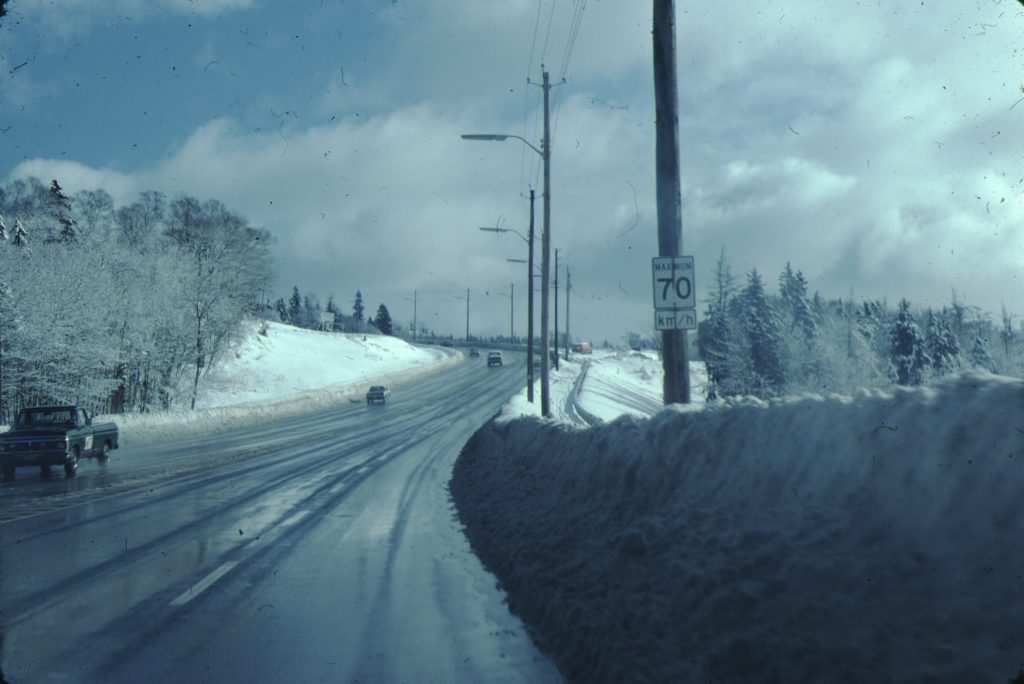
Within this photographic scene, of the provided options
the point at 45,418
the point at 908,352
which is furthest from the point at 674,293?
the point at 45,418

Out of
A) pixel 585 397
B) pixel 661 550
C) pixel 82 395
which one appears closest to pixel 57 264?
pixel 82 395

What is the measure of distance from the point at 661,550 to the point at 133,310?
151ft

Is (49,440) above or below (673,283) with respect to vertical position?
below

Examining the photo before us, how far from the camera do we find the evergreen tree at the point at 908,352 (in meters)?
7.32

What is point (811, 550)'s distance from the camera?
3.85 metres

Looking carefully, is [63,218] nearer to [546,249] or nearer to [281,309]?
[546,249]

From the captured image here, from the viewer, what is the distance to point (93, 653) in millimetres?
5555

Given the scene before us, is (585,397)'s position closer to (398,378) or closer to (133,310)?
(133,310)

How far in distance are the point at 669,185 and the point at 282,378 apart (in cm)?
6280

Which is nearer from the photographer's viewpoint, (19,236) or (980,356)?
(980,356)

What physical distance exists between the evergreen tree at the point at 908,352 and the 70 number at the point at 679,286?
2.23m

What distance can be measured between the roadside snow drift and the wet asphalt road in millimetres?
934

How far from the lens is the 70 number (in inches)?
334

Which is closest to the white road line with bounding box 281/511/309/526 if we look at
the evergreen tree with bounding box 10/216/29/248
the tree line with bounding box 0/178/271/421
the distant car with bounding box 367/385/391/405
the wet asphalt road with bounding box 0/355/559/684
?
the wet asphalt road with bounding box 0/355/559/684
